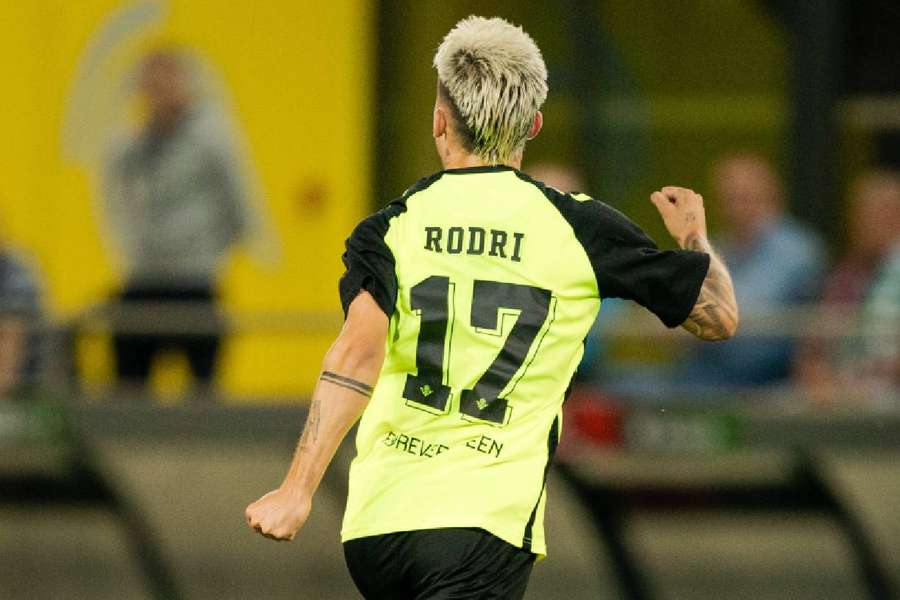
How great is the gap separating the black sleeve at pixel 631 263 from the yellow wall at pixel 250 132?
21.6ft

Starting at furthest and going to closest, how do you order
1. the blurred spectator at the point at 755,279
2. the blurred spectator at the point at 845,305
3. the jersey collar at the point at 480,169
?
1. the blurred spectator at the point at 755,279
2. the blurred spectator at the point at 845,305
3. the jersey collar at the point at 480,169

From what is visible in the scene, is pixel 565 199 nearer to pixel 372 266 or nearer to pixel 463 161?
pixel 463 161

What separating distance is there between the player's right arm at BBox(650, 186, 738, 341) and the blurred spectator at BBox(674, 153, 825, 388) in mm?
4415

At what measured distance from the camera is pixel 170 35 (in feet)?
37.0

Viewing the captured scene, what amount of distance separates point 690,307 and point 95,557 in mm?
6822

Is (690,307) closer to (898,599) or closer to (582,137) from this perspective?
(898,599)

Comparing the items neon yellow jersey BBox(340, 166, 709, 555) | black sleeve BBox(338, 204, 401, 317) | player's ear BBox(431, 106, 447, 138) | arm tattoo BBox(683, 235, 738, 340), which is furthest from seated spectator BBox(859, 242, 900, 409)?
black sleeve BBox(338, 204, 401, 317)

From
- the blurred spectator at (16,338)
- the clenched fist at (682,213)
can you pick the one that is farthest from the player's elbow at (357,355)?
the blurred spectator at (16,338)

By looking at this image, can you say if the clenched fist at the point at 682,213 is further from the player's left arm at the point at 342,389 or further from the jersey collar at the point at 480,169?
the player's left arm at the point at 342,389

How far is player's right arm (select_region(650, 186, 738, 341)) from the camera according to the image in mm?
4516

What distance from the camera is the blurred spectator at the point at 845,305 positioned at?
354 inches

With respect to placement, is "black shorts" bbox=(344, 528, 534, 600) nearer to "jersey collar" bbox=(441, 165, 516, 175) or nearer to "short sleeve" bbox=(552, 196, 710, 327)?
"short sleeve" bbox=(552, 196, 710, 327)

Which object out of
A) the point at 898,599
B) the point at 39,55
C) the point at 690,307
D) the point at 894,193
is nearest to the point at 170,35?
the point at 39,55

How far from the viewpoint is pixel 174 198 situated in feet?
35.4
